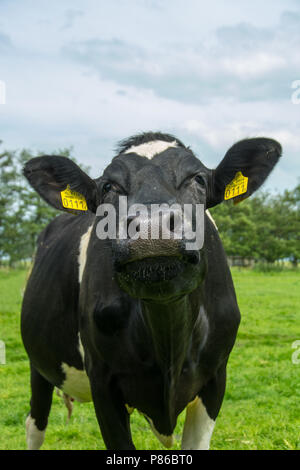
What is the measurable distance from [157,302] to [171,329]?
1.31ft

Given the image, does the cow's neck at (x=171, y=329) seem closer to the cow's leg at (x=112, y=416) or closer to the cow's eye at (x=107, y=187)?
the cow's leg at (x=112, y=416)

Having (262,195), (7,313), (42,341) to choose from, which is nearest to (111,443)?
(42,341)

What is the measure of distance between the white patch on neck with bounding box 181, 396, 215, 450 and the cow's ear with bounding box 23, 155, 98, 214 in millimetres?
1633

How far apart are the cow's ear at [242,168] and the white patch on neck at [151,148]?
375mm

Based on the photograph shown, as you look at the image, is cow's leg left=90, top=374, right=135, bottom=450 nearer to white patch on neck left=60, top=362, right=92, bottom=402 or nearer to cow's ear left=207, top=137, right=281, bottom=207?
white patch on neck left=60, top=362, right=92, bottom=402

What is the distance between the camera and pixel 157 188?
2.80 m

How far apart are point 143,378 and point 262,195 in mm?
60145

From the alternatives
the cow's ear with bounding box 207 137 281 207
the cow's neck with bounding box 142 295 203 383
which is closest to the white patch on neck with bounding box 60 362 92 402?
the cow's neck with bounding box 142 295 203 383

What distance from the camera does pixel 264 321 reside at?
45.4 ft

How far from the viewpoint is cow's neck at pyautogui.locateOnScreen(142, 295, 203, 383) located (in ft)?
10.5

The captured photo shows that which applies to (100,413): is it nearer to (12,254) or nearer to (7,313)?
(7,313)

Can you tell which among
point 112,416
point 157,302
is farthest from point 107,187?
point 112,416

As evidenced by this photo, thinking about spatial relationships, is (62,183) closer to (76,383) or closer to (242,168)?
(242,168)

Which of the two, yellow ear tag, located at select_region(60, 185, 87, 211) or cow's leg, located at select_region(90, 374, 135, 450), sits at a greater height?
yellow ear tag, located at select_region(60, 185, 87, 211)
